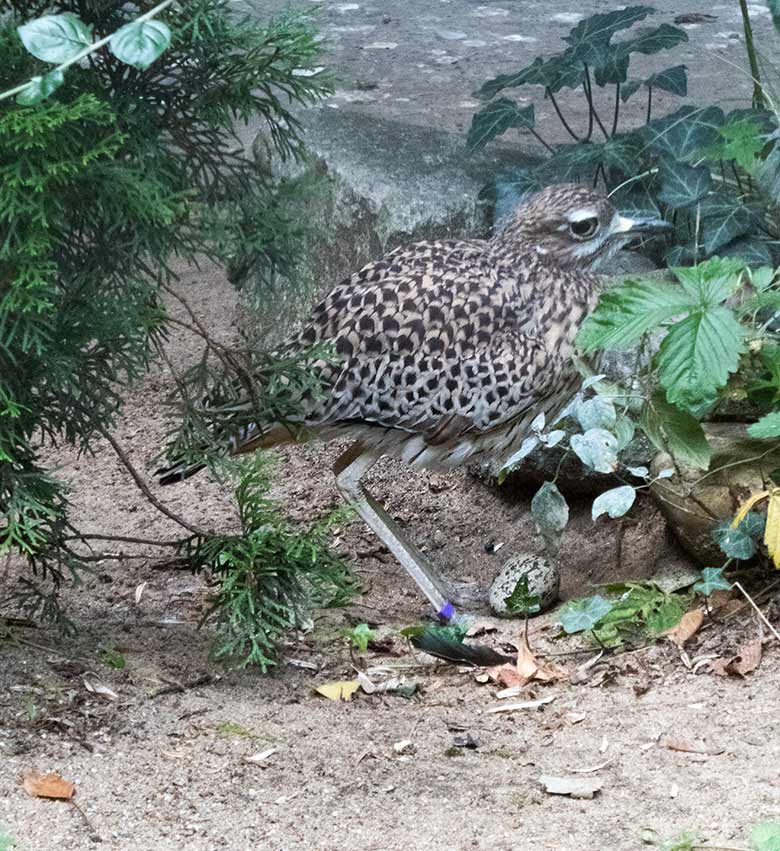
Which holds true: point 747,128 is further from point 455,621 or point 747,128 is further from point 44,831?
point 44,831

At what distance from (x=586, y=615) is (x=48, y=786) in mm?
1738

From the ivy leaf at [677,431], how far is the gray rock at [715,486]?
10.3 inches

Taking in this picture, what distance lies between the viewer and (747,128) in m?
5.13

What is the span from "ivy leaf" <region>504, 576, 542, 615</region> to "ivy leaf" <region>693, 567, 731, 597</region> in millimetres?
662

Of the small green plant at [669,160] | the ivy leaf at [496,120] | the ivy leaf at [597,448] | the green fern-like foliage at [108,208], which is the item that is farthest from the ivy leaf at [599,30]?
the ivy leaf at [597,448]

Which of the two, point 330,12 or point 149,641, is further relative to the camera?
point 330,12

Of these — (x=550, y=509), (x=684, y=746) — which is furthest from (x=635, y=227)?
(x=684, y=746)

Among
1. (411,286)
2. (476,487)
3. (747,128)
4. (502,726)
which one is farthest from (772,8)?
(502,726)

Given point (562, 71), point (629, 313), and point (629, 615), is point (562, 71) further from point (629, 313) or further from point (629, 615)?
point (629, 615)

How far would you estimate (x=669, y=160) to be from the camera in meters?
5.41

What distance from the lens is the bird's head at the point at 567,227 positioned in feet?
15.3

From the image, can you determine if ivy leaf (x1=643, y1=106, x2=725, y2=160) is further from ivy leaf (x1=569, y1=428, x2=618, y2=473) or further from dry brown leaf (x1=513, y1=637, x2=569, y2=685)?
dry brown leaf (x1=513, y1=637, x2=569, y2=685)

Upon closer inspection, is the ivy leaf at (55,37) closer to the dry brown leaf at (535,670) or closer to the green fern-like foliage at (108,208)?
the green fern-like foliage at (108,208)

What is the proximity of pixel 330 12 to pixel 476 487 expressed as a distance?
15.0 feet
